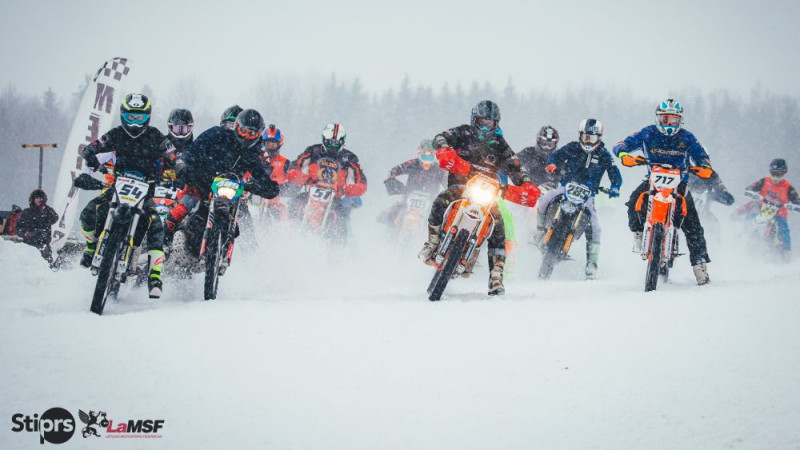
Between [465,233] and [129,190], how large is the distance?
354 centimetres

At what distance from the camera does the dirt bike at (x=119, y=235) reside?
6.00 meters

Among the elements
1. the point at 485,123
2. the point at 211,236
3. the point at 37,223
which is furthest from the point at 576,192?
the point at 37,223

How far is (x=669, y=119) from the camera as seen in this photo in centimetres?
805

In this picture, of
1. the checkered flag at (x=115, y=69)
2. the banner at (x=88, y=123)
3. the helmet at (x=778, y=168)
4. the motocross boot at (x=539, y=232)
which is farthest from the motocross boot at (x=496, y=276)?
the checkered flag at (x=115, y=69)

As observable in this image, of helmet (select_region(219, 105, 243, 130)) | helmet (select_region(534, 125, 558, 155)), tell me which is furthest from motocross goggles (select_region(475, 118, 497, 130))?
helmet (select_region(534, 125, 558, 155))

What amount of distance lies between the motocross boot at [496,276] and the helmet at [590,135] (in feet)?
12.7

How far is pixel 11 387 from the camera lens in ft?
12.6

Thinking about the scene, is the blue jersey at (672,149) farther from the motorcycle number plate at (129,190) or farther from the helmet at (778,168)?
the helmet at (778,168)

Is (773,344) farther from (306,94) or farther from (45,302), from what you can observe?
(306,94)

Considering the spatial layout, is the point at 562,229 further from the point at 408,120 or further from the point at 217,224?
the point at 408,120

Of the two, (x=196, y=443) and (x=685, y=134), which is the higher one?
(x=685, y=134)

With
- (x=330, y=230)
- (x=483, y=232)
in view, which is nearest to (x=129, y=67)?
(x=330, y=230)

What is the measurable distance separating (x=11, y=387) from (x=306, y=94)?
87796 millimetres

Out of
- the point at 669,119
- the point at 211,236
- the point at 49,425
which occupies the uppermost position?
the point at 669,119
